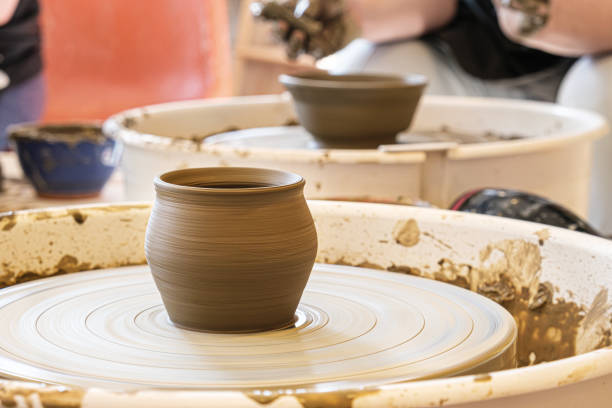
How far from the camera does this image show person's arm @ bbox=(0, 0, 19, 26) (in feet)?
10.1

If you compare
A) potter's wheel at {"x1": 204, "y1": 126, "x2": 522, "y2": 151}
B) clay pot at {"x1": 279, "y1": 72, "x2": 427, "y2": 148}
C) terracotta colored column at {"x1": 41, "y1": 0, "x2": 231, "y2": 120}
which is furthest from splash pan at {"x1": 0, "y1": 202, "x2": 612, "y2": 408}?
terracotta colored column at {"x1": 41, "y1": 0, "x2": 231, "y2": 120}

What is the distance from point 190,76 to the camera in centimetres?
369

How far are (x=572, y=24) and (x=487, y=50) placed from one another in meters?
0.68

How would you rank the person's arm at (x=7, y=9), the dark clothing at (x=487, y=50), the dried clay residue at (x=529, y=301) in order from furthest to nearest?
the person's arm at (x=7, y=9), the dark clothing at (x=487, y=50), the dried clay residue at (x=529, y=301)

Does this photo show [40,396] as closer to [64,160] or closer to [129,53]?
[64,160]

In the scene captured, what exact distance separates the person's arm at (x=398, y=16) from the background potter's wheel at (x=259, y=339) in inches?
63.2

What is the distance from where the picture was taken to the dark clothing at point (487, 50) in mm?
2539

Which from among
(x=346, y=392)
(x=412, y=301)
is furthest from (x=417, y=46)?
(x=346, y=392)

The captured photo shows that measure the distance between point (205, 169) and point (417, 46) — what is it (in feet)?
6.22

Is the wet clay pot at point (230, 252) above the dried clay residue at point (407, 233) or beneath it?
above

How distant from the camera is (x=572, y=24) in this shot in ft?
6.32

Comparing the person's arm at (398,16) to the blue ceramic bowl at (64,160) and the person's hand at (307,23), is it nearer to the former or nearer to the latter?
the person's hand at (307,23)

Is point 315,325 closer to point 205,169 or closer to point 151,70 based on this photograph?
point 205,169

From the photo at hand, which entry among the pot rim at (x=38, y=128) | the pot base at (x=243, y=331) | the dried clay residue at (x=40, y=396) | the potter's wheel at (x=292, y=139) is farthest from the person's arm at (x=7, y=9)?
the dried clay residue at (x=40, y=396)
